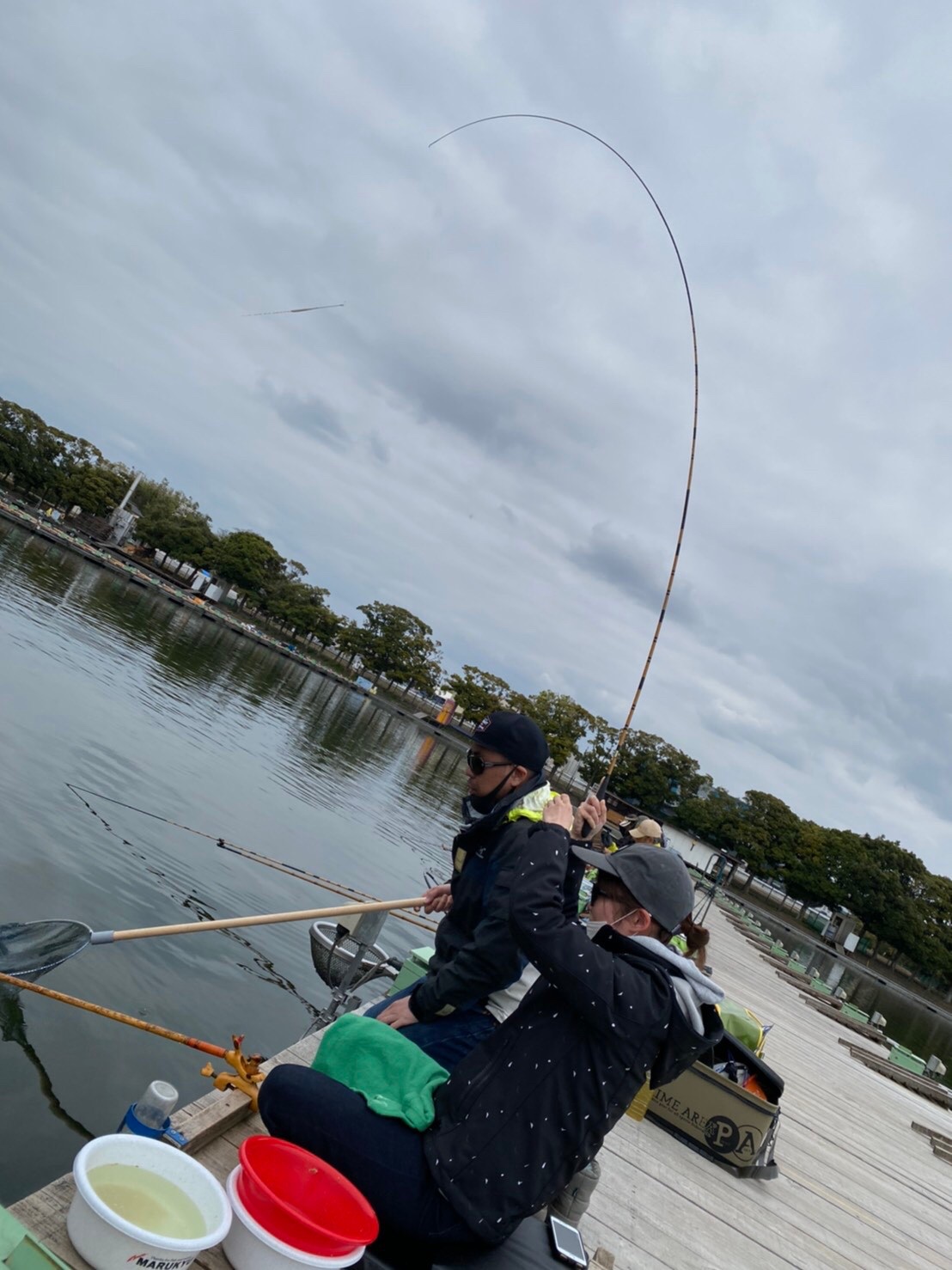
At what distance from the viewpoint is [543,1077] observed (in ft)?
9.09

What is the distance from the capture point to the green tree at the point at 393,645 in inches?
4355

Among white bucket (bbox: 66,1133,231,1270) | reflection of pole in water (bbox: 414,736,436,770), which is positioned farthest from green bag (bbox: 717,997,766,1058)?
reflection of pole in water (bbox: 414,736,436,770)

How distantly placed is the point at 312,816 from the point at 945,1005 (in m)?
68.4

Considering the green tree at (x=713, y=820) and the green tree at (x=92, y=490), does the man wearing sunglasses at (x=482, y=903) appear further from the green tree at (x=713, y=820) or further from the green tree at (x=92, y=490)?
the green tree at (x=92, y=490)

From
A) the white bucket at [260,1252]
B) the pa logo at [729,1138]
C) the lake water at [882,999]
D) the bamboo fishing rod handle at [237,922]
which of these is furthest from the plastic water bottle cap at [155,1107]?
the lake water at [882,999]

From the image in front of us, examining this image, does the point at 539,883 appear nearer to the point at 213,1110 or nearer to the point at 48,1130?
the point at 213,1110

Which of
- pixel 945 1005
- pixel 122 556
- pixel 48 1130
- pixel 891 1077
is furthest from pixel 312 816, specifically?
pixel 122 556

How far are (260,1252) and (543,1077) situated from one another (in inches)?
39.0

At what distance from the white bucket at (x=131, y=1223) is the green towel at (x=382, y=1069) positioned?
0.58 m

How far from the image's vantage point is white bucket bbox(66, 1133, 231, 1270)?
2410 mm

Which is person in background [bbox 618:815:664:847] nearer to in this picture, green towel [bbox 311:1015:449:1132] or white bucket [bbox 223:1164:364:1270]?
green towel [bbox 311:1015:449:1132]

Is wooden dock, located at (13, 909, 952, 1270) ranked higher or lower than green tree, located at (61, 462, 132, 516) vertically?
lower

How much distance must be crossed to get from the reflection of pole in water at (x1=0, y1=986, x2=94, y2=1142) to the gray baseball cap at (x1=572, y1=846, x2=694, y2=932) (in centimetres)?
532

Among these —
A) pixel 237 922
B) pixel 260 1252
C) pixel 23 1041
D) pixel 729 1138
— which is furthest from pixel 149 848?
pixel 260 1252
